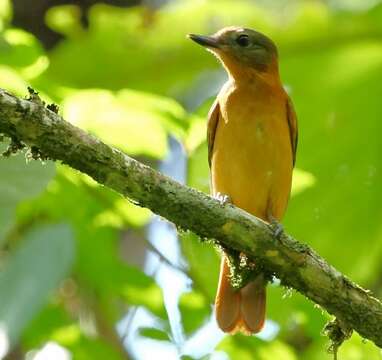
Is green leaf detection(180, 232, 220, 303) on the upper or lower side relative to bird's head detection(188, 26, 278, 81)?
lower

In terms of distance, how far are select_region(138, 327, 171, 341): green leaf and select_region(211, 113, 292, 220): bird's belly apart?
910mm

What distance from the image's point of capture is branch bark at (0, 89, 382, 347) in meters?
3.51

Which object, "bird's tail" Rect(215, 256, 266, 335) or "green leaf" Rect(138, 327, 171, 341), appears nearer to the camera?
"green leaf" Rect(138, 327, 171, 341)

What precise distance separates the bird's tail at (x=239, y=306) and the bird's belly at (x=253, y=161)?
42cm

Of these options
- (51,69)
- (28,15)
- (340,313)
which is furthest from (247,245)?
(28,15)

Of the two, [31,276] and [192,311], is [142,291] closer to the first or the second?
[192,311]

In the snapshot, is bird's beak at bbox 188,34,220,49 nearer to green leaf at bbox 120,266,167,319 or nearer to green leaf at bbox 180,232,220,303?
green leaf at bbox 180,232,220,303

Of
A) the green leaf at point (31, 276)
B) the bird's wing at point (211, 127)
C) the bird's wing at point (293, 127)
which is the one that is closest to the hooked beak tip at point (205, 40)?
the bird's wing at point (211, 127)

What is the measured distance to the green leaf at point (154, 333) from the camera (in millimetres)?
4666

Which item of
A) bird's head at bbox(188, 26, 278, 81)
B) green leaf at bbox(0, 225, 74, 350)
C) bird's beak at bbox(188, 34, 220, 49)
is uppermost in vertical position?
green leaf at bbox(0, 225, 74, 350)

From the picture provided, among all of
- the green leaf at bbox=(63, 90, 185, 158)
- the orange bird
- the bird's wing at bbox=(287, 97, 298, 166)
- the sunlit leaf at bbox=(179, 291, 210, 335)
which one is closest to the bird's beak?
the orange bird

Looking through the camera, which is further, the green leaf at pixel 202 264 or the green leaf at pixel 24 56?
the green leaf at pixel 202 264

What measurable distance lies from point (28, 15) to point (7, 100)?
281 cm

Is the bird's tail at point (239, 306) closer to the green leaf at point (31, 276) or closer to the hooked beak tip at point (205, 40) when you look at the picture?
the hooked beak tip at point (205, 40)
